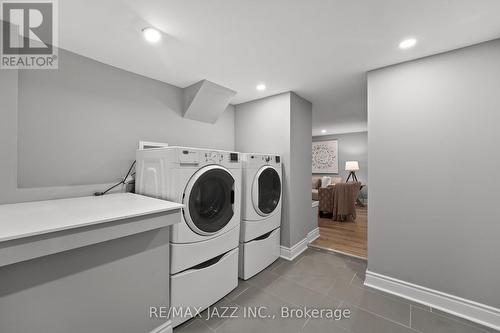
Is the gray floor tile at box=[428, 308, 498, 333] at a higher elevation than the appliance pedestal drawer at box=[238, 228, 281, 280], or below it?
below

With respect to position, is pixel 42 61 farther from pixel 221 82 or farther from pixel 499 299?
pixel 499 299

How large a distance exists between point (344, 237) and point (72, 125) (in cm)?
379

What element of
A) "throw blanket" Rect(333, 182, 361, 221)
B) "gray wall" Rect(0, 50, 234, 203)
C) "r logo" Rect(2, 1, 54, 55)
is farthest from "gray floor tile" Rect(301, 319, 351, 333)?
"throw blanket" Rect(333, 182, 361, 221)

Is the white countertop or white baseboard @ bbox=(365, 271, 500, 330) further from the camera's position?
white baseboard @ bbox=(365, 271, 500, 330)

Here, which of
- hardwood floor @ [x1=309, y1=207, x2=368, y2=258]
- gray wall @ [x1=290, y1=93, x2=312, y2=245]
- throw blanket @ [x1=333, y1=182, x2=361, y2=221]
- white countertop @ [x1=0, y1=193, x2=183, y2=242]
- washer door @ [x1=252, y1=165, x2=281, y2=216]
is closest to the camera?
white countertop @ [x1=0, y1=193, x2=183, y2=242]

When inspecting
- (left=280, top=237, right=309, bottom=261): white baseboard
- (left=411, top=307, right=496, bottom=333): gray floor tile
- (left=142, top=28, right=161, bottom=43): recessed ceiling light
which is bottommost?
(left=411, top=307, right=496, bottom=333): gray floor tile

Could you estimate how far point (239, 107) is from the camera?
3.08m

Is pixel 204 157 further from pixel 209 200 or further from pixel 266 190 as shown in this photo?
pixel 266 190

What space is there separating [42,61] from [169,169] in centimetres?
136

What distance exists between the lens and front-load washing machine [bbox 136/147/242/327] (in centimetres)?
142

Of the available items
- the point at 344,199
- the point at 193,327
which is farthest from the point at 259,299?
the point at 344,199

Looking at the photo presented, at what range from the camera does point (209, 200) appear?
5.69 ft

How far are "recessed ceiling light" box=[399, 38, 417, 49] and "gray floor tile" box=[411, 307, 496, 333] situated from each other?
2.14 metres

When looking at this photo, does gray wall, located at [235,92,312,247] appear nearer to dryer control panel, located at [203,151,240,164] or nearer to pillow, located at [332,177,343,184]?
dryer control panel, located at [203,151,240,164]
